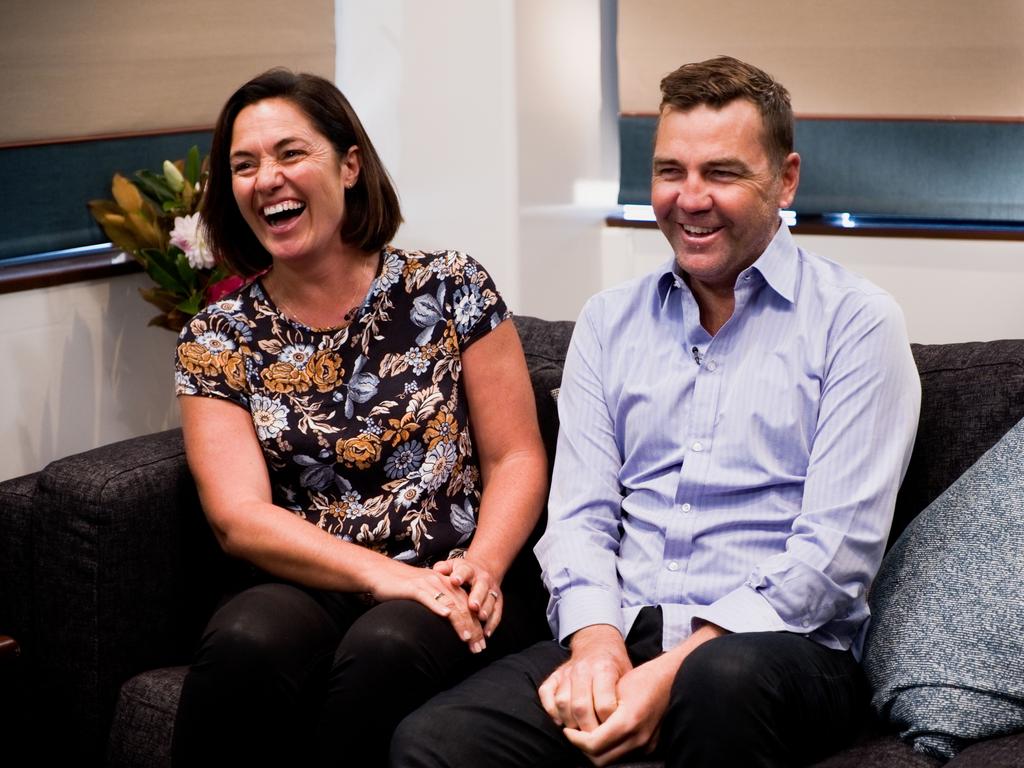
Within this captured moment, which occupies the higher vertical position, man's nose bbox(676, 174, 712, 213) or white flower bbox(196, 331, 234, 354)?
man's nose bbox(676, 174, 712, 213)

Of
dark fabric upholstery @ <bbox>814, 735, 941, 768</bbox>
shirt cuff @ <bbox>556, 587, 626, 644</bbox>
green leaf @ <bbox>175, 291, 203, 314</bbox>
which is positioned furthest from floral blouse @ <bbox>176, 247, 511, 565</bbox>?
dark fabric upholstery @ <bbox>814, 735, 941, 768</bbox>

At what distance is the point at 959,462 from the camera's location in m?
1.96

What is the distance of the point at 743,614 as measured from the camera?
1721 millimetres

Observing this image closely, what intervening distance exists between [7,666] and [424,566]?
763mm

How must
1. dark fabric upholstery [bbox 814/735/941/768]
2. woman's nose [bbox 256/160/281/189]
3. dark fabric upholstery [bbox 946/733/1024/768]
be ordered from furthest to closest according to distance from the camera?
woman's nose [bbox 256/160/281/189] < dark fabric upholstery [bbox 814/735/941/768] < dark fabric upholstery [bbox 946/733/1024/768]

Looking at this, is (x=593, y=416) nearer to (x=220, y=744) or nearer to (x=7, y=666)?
(x=220, y=744)

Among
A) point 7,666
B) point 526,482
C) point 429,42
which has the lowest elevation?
point 7,666

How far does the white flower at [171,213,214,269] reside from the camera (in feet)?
8.74

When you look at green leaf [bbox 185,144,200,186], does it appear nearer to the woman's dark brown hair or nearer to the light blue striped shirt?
the woman's dark brown hair

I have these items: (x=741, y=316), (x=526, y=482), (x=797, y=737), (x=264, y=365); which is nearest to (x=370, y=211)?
(x=264, y=365)

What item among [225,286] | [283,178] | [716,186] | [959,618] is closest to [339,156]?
[283,178]

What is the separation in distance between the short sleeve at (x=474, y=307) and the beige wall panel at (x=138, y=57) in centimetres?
117

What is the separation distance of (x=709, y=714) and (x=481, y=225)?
1.84 m

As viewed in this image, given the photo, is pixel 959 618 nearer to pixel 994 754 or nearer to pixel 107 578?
pixel 994 754
